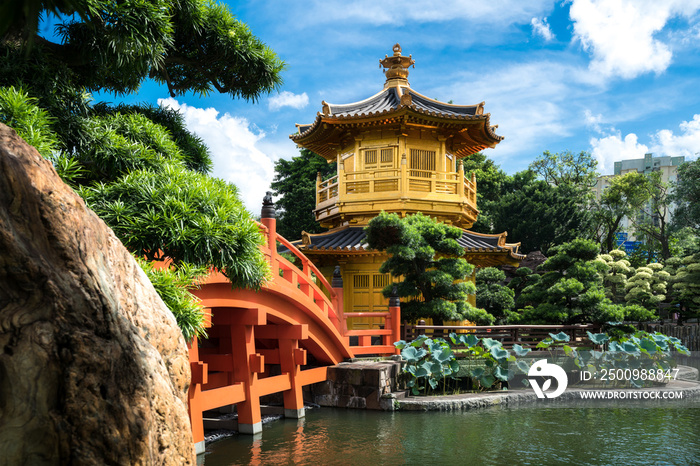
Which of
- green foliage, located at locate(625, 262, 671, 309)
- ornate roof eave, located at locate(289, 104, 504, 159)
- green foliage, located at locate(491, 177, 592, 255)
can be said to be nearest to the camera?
ornate roof eave, located at locate(289, 104, 504, 159)

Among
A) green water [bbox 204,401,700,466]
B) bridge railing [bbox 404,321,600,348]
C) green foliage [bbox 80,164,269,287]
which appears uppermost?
green foliage [bbox 80,164,269,287]

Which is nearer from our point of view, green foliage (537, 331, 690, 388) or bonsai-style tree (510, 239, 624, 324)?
green foliage (537, 331, 690, 388)

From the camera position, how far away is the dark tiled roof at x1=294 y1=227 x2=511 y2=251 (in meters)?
16.2

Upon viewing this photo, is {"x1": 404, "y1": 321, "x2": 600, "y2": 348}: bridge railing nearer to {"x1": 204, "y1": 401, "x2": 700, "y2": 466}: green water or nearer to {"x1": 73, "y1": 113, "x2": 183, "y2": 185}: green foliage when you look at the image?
{"x1": 204, "y1": 401, "x2": 700, "y2": 466}: green water

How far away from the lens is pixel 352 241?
16.5m

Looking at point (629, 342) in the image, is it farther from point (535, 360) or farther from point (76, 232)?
point (76, 232)

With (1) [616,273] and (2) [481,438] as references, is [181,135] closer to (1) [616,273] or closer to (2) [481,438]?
(2) [481,438]

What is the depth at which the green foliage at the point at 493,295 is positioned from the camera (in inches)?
830

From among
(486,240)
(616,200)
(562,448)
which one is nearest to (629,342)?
(486,240)

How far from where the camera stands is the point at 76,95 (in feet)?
24.0

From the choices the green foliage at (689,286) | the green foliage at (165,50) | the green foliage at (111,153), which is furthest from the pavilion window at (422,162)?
the green foliage at (689,286)

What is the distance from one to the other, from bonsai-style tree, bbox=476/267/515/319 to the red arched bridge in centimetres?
924

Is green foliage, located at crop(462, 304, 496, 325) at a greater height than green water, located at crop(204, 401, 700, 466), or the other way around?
green foliage, located at crop(462, 304, 496, 325)

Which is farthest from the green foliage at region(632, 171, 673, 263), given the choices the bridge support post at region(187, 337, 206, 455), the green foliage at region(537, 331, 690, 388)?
the bridge support post at region(187, 337, 206, 455)
